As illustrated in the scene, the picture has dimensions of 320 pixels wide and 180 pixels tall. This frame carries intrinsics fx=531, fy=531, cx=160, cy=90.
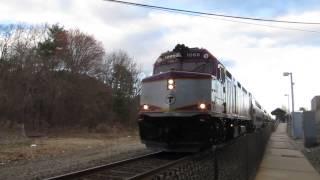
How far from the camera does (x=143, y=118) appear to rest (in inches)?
706

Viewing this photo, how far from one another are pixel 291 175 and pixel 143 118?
17.7ft

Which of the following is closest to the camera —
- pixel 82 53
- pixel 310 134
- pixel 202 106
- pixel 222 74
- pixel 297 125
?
pixel 202 106

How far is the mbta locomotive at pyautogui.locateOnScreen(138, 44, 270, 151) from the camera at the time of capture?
55.3 feet

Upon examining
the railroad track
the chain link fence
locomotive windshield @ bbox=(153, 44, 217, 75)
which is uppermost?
locomotive windshield @ bbox=(153, 44, 217, 75)

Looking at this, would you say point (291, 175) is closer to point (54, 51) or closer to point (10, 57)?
point (10, 57)

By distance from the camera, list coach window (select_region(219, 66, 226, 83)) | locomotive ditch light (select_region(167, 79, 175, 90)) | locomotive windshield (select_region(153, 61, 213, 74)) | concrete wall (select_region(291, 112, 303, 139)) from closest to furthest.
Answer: locomotive ditch light (select_region(167, 79, 175, 90)) → locomotive windshield (select_region(153, 61, 213, 74)) → coach window (select_region(219, 66, 226, 83)) → concrete wall (select_region(291, 112, 303, 139))

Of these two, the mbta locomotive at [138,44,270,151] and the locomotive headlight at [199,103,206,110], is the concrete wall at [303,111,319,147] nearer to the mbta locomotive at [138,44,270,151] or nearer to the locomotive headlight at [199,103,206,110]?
the mbta locomotive at [138,44,270,151]

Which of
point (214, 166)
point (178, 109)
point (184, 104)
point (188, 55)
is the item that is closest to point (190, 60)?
point (188, 55)

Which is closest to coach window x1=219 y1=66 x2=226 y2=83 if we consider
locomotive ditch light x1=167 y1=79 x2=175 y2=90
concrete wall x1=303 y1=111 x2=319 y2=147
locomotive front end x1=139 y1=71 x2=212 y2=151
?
locomotive front end x1=139 y1=71 x2=212 y2=151

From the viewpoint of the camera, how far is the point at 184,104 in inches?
667

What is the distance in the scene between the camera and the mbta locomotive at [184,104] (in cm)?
1684

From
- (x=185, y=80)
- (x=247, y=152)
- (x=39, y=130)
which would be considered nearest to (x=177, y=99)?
(x=185, y=80)

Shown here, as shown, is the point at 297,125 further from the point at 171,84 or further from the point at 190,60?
the point at 171,84

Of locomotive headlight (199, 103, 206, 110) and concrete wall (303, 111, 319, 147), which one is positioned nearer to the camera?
locomotive headlight (199, 103, 206, 110)
